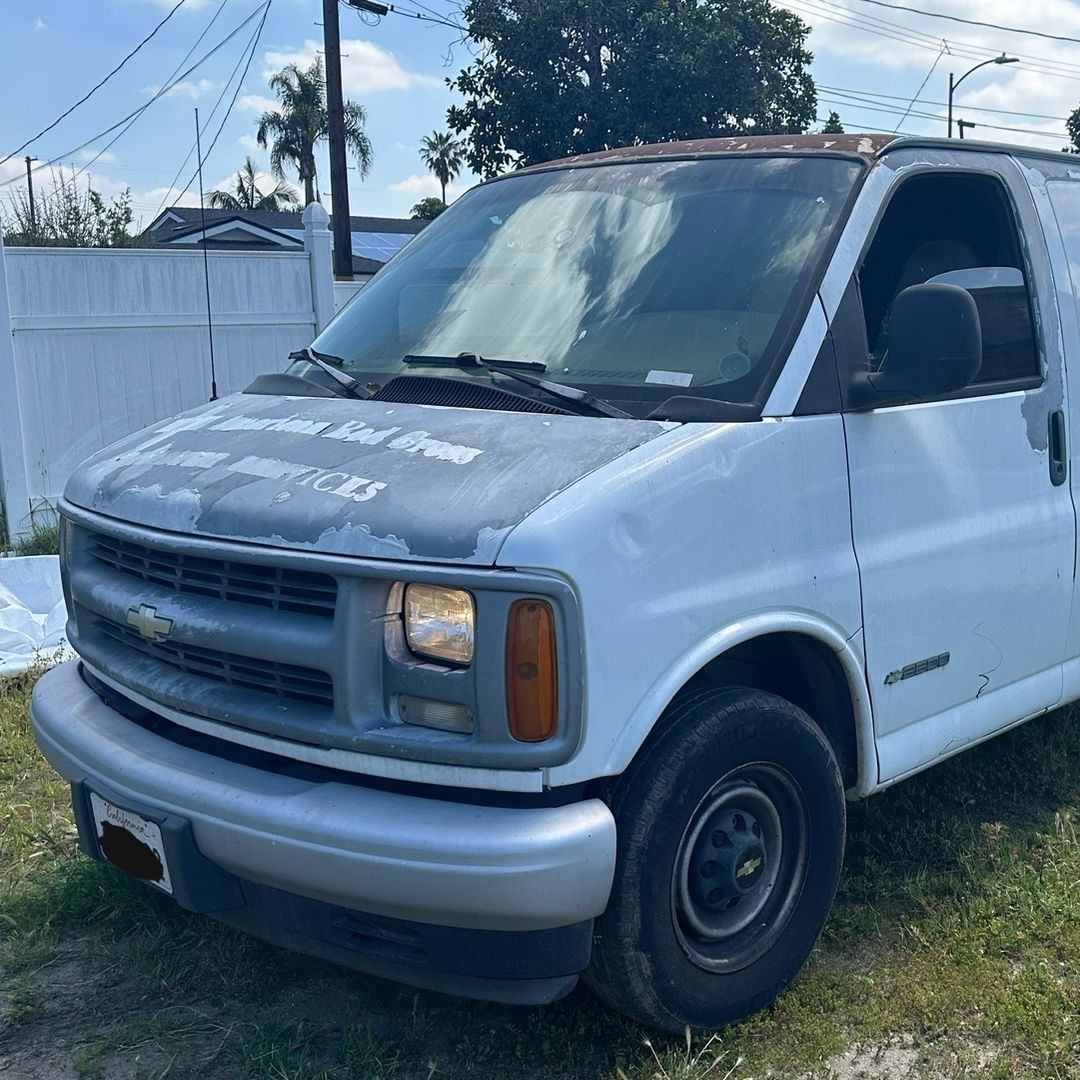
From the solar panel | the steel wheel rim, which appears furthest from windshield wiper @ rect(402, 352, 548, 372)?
the solar panel

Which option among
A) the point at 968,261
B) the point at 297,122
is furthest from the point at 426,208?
the point at 968,261

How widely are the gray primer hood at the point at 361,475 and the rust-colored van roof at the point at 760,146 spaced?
3.79 ft

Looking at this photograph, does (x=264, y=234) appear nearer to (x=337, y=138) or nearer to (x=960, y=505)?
(x=337, y=138)

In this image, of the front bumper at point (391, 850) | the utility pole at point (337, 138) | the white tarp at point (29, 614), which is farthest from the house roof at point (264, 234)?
the front bumper at point (391, 850)

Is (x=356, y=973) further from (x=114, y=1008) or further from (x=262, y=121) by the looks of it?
(x=262, y=121)

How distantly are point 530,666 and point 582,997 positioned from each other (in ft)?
3.71

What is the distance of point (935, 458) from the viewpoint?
3357 millimetres

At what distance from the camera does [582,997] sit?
310 cm

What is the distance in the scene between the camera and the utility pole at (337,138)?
18.1 meters

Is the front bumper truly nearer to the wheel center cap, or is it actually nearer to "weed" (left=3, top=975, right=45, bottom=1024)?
the wheel center cap

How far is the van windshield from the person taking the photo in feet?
10.2

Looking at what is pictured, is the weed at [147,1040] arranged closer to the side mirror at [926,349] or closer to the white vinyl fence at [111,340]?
the side mirror at [926,349]

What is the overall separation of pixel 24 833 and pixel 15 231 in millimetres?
8621

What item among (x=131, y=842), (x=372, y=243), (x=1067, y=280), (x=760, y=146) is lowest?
(x=131, y=842)
